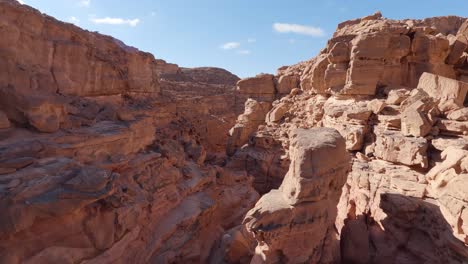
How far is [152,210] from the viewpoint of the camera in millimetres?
7879

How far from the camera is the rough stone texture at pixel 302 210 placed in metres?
5.64

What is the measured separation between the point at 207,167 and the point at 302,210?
6211 mm

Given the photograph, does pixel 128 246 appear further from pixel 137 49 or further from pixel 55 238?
pixel 137 49

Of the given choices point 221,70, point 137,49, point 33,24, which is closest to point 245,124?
point 137,49

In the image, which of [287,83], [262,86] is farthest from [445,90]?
[262,86]

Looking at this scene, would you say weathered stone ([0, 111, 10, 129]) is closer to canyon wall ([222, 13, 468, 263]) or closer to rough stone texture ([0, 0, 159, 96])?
rough stone texture ([0, 0, 159, 96])

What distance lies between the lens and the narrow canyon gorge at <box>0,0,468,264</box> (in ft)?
18.5

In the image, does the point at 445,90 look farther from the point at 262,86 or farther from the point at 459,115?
the point at 262,86

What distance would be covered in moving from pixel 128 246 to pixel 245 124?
→ 11.9 metres

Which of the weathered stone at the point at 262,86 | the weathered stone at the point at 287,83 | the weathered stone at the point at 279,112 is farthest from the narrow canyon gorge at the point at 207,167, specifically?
the weathered stone at the point at 262,86

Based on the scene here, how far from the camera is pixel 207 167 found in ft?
Answer: 37.7

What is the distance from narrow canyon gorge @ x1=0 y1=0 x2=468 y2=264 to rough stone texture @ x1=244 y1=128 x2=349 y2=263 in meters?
0.03

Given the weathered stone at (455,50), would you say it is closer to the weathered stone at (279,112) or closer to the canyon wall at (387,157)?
the canyon wall at (387,157)

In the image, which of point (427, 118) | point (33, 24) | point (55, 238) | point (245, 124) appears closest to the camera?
point (55, 238)
